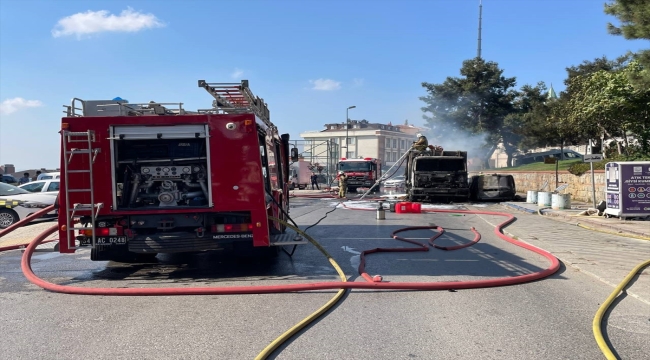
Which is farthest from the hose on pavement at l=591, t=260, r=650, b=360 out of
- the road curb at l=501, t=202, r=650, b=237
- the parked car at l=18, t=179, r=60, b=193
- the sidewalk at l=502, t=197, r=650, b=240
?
the parked car at l=18, t=179, r=60, b=193

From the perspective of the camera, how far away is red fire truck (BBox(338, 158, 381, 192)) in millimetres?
34750

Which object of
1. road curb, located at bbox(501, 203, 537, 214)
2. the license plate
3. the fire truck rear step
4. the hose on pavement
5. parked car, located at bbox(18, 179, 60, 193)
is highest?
parked car, located at bbox(18, 179, 60, 193)

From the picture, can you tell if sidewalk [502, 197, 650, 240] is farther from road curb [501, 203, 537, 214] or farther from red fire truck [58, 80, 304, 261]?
red fire truck [58, 80, 304, 261]

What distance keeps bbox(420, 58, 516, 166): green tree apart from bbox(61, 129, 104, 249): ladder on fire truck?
4438 cm

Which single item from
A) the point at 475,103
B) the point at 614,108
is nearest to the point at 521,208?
the point at 614,108

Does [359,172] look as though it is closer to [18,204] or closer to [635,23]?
[18,204]

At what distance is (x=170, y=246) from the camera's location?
23.2 ft

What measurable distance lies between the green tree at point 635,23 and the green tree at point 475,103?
35.4 metres

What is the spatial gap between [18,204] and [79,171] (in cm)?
954

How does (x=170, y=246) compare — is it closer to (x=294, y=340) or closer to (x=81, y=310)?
(x=81, y=310)

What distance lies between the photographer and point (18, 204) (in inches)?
581

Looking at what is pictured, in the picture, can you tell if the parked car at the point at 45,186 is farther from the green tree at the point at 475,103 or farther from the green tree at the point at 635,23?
the green tree at the point at 475,103

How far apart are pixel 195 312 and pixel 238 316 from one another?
516 millimetres

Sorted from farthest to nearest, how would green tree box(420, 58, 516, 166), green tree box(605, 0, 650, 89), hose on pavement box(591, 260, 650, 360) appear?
1. green tree box(420, 58, 516, 166)
2. green tree box(605, 0, 650, 89)
3. hose on pavement box(591, 260, 650, 360)
